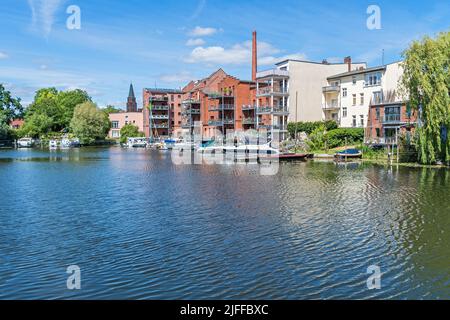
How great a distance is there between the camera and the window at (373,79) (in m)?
65.7

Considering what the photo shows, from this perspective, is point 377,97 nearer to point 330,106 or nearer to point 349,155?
point 330,106

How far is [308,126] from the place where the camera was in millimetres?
73688

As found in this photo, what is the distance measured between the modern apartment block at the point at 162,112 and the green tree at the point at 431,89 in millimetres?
73049

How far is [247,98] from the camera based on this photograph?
87438 millimetres

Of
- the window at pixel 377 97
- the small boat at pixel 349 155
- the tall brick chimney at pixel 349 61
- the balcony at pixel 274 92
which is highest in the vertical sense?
the tall brick chimney at pixel 349 61

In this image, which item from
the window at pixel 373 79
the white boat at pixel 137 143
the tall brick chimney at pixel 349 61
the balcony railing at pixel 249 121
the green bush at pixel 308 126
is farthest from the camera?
the white boat at pixel 137 143

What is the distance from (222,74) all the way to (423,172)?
62.3 m

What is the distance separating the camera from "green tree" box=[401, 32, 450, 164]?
137 ft

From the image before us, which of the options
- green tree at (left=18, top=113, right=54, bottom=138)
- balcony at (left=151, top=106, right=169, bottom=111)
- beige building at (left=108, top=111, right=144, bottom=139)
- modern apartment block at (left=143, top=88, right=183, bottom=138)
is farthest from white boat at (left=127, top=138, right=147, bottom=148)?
green tree at (left=18, top=113, right=54, bottom=138)

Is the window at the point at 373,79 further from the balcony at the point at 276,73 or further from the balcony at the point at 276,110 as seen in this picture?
the balcony at the point at 276,110

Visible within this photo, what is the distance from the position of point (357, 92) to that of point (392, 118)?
10.6m

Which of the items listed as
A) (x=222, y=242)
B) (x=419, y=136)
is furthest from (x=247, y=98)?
(x=222, y=242)

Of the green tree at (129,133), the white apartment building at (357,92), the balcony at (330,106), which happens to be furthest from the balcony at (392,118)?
the green tree at (129,133)
